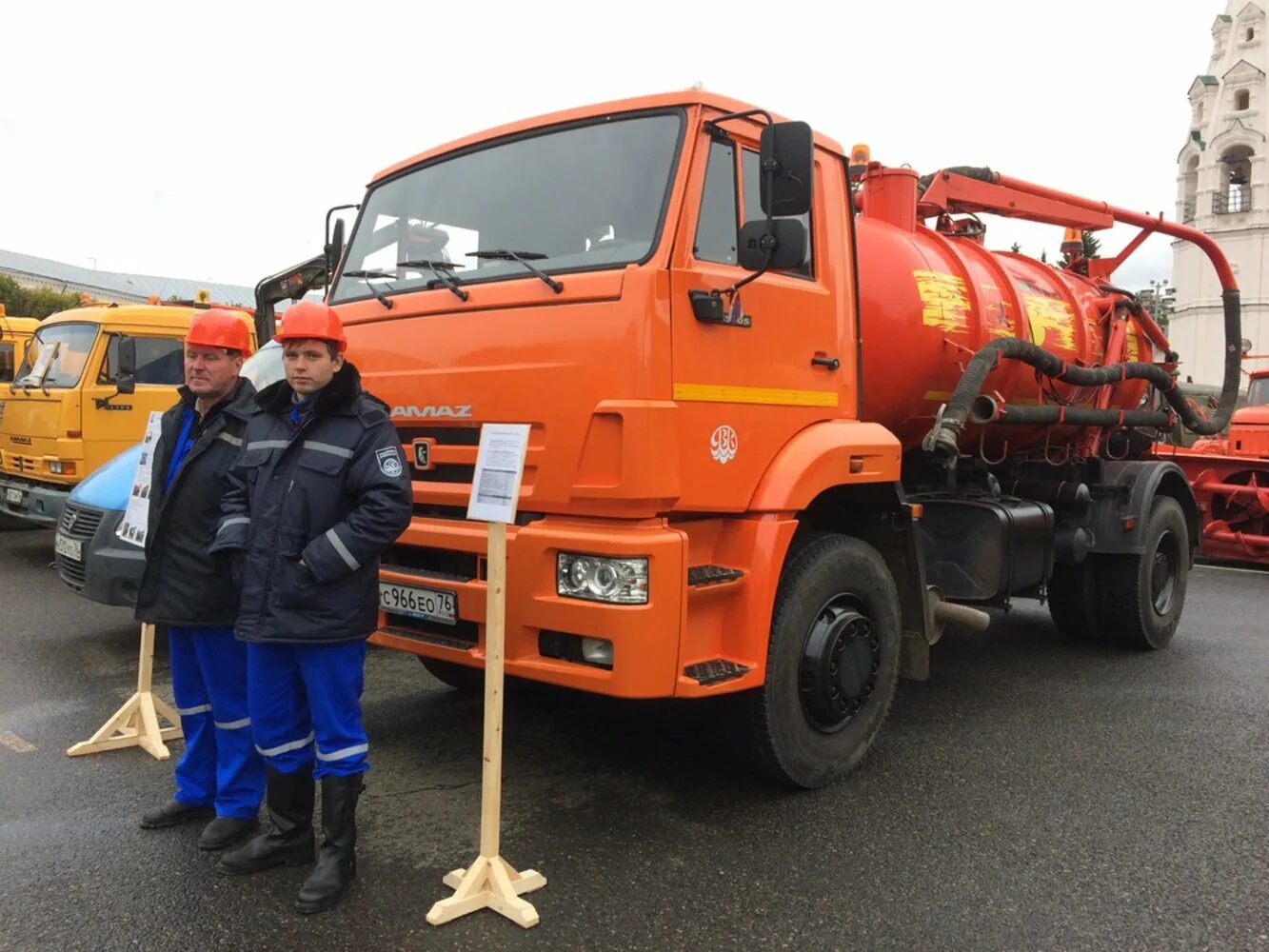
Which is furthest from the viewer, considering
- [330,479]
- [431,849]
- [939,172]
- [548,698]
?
[939,172]

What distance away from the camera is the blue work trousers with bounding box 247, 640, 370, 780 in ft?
10.5

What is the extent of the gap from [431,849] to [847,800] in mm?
1666

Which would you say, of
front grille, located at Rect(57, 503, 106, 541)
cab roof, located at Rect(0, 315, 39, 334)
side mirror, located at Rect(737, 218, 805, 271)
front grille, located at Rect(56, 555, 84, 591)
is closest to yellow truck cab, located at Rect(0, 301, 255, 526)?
front grille, located at Rect(57, 503, 106, 541)

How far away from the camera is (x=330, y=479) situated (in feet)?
10.3

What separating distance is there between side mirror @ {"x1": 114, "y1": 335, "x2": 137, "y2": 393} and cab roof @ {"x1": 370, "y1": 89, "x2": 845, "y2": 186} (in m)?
5.77

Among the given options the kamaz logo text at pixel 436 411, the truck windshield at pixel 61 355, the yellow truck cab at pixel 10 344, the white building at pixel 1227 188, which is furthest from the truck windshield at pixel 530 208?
the white building at pixel 1227 188

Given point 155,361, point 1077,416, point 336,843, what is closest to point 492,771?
point 336,843

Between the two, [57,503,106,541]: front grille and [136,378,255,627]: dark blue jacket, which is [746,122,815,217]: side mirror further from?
[57,503,106,541]: front grille

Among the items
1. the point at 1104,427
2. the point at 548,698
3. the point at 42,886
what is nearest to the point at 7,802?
the point at 42,886

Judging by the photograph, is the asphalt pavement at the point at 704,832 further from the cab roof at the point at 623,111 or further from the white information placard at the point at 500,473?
the cab roof at the point at 623,111

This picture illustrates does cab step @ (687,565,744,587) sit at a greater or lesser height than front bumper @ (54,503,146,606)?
greater

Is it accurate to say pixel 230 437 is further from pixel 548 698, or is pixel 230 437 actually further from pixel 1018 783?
pixel 1018 783

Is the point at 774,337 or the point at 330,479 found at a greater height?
the point at 774,337

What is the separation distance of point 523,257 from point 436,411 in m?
0.67
